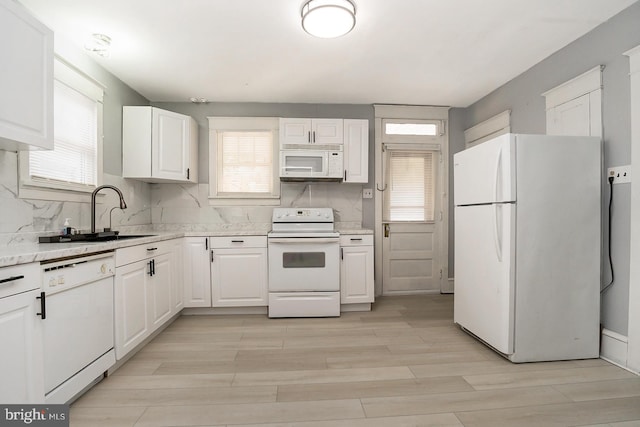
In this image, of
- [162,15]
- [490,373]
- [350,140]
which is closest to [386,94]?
[350,140]

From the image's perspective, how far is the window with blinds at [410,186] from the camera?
13.5 ft

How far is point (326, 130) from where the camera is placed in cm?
364

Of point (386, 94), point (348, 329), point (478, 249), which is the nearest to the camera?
point (478, 249)

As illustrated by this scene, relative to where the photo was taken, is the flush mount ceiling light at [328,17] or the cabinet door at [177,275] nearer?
the flush mount ceiling light at [328,17]

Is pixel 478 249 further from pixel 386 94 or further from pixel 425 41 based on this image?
pixel 386 94

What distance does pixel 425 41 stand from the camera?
2494 mm

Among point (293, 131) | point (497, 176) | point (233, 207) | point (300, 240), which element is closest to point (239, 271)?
point (300, 240)

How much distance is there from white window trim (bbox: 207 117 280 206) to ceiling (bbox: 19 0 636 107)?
1.14ft

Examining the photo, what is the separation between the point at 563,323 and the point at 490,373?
28.0 inches

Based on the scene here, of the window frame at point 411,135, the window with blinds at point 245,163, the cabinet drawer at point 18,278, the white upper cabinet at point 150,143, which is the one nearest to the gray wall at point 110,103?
the white upper cabinet at point 150,143

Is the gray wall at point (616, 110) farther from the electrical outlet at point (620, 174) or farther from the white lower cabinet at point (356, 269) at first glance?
the white lower cabinet at point (356, 269)

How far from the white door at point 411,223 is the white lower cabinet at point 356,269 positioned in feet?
2.37

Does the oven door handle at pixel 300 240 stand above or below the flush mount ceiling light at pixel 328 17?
below

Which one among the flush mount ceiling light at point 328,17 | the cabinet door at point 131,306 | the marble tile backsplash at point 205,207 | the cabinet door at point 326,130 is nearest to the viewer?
the flush mount ceiling light at point 328,17
